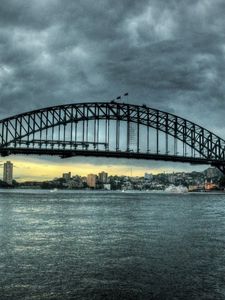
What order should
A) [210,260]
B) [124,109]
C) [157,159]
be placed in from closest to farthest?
[210,260]
[157,159]
[124,109]

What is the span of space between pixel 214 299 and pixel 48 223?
72.4 feet

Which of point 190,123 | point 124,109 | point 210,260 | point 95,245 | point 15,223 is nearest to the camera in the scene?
point 210,260

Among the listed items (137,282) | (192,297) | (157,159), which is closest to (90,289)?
(137,282)

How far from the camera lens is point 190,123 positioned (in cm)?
13238

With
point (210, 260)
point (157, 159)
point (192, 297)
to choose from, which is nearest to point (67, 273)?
point (192, 297)

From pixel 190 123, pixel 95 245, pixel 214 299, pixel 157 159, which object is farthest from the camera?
pixel 190 123

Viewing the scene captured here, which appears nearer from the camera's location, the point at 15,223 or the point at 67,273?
the point at 67,273

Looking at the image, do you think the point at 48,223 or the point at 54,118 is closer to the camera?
the point at 48,223

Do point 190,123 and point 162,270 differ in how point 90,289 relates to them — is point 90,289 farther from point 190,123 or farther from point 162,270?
Result: point 190,123

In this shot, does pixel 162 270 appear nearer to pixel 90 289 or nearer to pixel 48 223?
pixel 90 289

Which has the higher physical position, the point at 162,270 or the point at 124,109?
the point at 124,109

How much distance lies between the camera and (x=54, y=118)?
114125 mm

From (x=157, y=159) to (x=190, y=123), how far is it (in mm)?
26619

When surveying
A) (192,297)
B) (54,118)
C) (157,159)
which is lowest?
(192,297)
